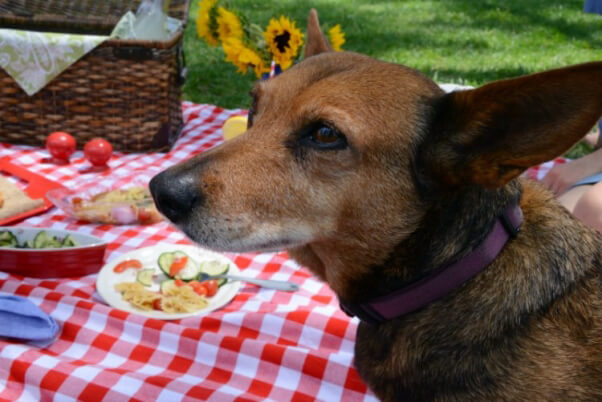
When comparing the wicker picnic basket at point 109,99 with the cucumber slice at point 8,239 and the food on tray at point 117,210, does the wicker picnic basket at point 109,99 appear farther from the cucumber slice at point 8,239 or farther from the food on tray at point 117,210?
the cucumber slice at point 8,239

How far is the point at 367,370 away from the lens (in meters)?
2.00

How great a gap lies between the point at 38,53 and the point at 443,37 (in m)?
6.87

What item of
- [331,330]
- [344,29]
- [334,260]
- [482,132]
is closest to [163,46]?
[331,330]

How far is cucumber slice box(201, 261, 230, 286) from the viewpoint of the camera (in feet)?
9.61

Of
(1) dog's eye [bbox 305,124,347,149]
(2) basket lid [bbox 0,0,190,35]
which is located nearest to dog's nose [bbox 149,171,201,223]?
(1) dog's eye [bbox 305,124,347,149]

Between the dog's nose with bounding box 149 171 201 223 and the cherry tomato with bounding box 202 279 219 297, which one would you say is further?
the cherry tomato with bounding box 202 279 219 297

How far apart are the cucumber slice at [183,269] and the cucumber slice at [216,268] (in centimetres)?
4

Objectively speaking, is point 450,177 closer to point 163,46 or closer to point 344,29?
point 163,46

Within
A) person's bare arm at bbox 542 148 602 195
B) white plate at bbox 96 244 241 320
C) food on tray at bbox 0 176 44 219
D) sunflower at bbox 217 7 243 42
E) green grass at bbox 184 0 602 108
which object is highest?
sunflower at bbox 217 7 243 42

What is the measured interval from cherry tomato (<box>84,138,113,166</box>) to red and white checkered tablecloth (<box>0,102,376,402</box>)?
132cm

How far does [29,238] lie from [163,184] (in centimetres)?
147

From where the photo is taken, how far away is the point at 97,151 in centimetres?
405

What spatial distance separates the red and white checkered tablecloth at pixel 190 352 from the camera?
2295 millimetres

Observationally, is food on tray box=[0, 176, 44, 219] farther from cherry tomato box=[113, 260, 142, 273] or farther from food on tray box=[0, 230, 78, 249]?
cherry tomato box=[113, 260, 142, 273]
